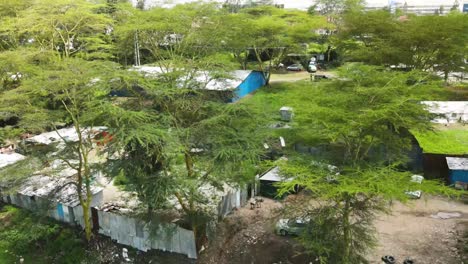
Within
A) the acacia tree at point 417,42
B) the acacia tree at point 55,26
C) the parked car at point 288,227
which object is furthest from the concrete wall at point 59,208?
the acacia tree at point 417,42

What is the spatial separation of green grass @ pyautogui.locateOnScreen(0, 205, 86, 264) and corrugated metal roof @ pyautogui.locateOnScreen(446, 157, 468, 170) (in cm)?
1576

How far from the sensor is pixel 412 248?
13.3 meters

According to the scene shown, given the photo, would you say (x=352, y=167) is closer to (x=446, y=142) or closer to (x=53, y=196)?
(x=53, y=196)

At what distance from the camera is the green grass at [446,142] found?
19.9m

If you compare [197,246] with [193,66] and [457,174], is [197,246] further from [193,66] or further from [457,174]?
[457,174]

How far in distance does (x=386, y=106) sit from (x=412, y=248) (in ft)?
18.7

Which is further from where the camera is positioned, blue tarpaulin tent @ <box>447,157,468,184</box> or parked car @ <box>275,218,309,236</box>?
blue tarpaulin tent @ <box>447,157,468,184</box>

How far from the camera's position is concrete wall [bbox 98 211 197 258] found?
508 inches

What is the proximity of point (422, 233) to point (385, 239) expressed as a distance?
1.53 metres

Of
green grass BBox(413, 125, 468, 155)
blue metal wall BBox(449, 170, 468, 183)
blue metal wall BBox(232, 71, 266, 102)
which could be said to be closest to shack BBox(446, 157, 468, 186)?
blue metal wall BBox(449, 170, 468, 183)

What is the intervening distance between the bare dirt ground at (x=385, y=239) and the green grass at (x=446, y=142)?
15.0 feet

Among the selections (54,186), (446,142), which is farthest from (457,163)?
(54,186)

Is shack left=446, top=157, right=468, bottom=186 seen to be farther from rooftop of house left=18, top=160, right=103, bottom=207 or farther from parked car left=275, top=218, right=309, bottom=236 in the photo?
rooftop of house left=18, top=160, right=103, bottom=207

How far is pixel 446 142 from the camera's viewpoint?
2145 centimetres
